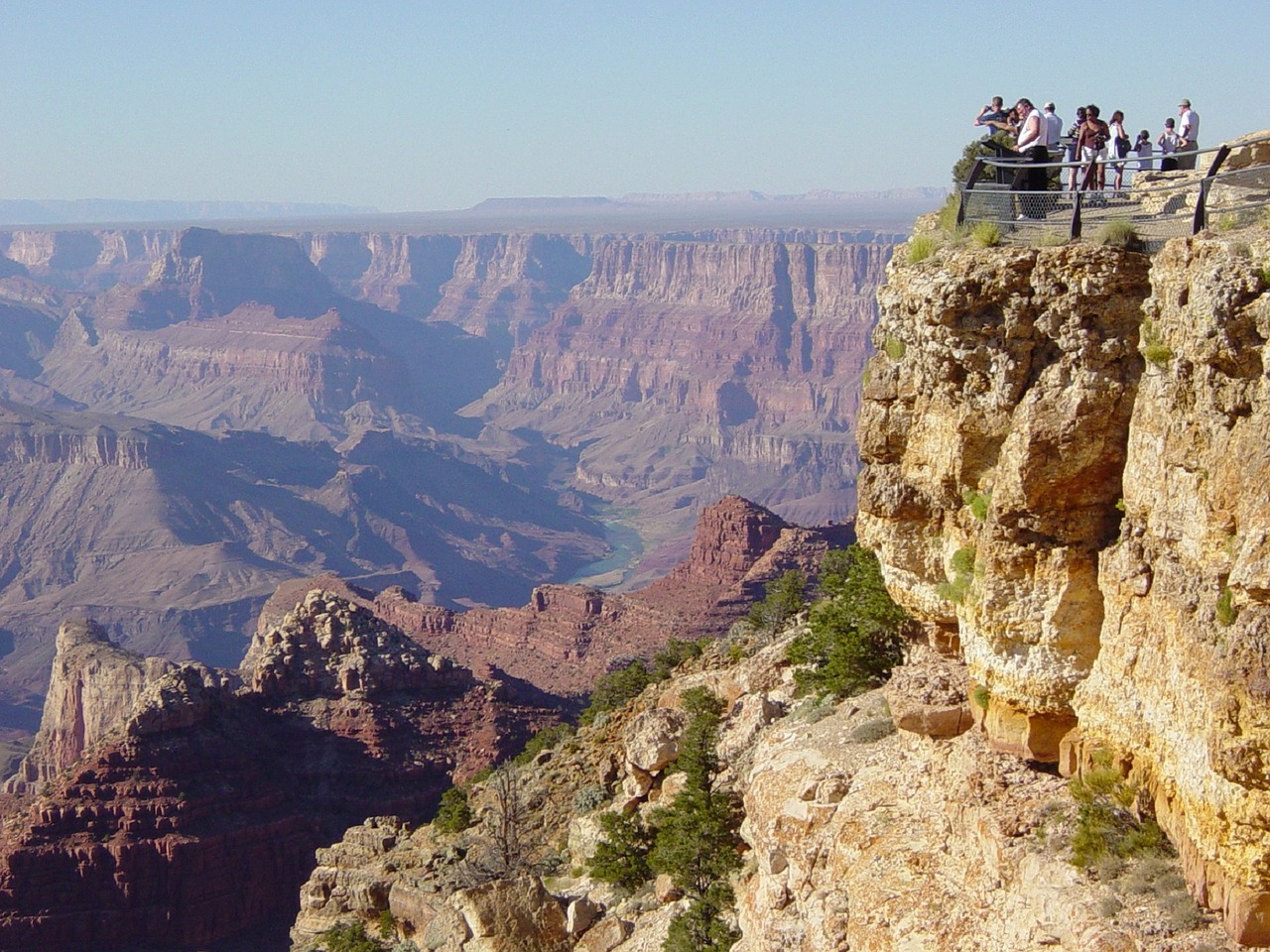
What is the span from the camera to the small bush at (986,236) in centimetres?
1473

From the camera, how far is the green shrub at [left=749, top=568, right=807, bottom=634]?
4206cm

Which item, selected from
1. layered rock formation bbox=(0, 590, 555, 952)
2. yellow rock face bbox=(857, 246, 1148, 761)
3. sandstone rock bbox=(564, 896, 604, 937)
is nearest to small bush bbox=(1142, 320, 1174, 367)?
yellow rock face bbox=(857, 246, 1148, 761)

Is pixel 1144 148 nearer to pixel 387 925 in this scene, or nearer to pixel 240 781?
pixel 387 925

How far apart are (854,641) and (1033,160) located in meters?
8.59

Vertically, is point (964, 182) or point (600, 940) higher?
point (964, 182)

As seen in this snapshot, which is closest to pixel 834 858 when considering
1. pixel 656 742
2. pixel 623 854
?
pixel 623 854

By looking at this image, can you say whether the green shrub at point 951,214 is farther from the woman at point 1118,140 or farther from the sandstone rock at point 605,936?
the sandstone rock at point 605,936

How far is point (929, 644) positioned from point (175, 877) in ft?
130

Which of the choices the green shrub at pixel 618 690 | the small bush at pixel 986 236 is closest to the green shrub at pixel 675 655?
the green shrub at pixel 618 690

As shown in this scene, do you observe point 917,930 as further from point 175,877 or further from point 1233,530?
point 175,877

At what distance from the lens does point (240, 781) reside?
2164 inches

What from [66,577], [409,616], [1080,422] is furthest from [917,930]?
[66,577]

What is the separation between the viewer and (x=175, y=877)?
51875 millimetres

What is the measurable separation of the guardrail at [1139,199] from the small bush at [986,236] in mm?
169
